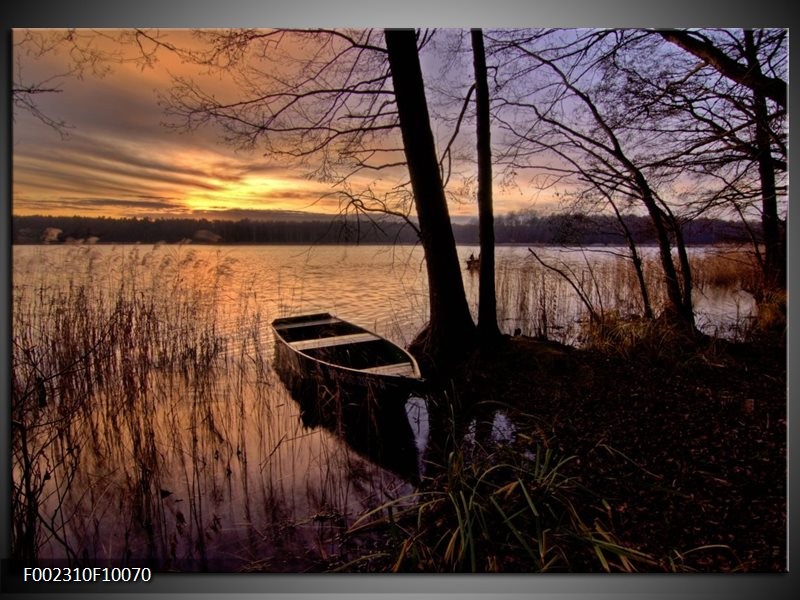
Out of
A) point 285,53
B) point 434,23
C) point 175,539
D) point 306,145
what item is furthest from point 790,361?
point 175,539

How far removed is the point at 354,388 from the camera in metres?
2.21

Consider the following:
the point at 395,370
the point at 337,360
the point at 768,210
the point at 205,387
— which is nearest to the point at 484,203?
the point at 395,370

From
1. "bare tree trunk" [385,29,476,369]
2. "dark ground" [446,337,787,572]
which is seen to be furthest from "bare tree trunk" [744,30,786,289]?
"bare tree trunk" [385,29,476,369]

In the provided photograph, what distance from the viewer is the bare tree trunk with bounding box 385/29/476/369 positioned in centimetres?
213

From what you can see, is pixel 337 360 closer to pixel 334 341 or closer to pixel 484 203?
pixel 334 341

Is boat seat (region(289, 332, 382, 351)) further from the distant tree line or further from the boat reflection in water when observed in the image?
the distant tree line

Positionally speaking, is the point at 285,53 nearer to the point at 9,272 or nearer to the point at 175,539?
the point at 9,272

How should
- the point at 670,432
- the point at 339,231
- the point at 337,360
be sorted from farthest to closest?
the point at 337,360
the point at 339,231
the point at 670,432

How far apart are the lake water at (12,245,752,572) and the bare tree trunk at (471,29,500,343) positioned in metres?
0.06

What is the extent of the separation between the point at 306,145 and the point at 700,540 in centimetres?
238

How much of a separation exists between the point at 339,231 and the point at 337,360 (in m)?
0.68

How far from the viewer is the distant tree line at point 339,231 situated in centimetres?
203

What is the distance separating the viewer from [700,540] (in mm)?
1770

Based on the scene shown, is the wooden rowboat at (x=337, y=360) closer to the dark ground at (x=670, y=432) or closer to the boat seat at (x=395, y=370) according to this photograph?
the boat seat at (x=395, y=370)
